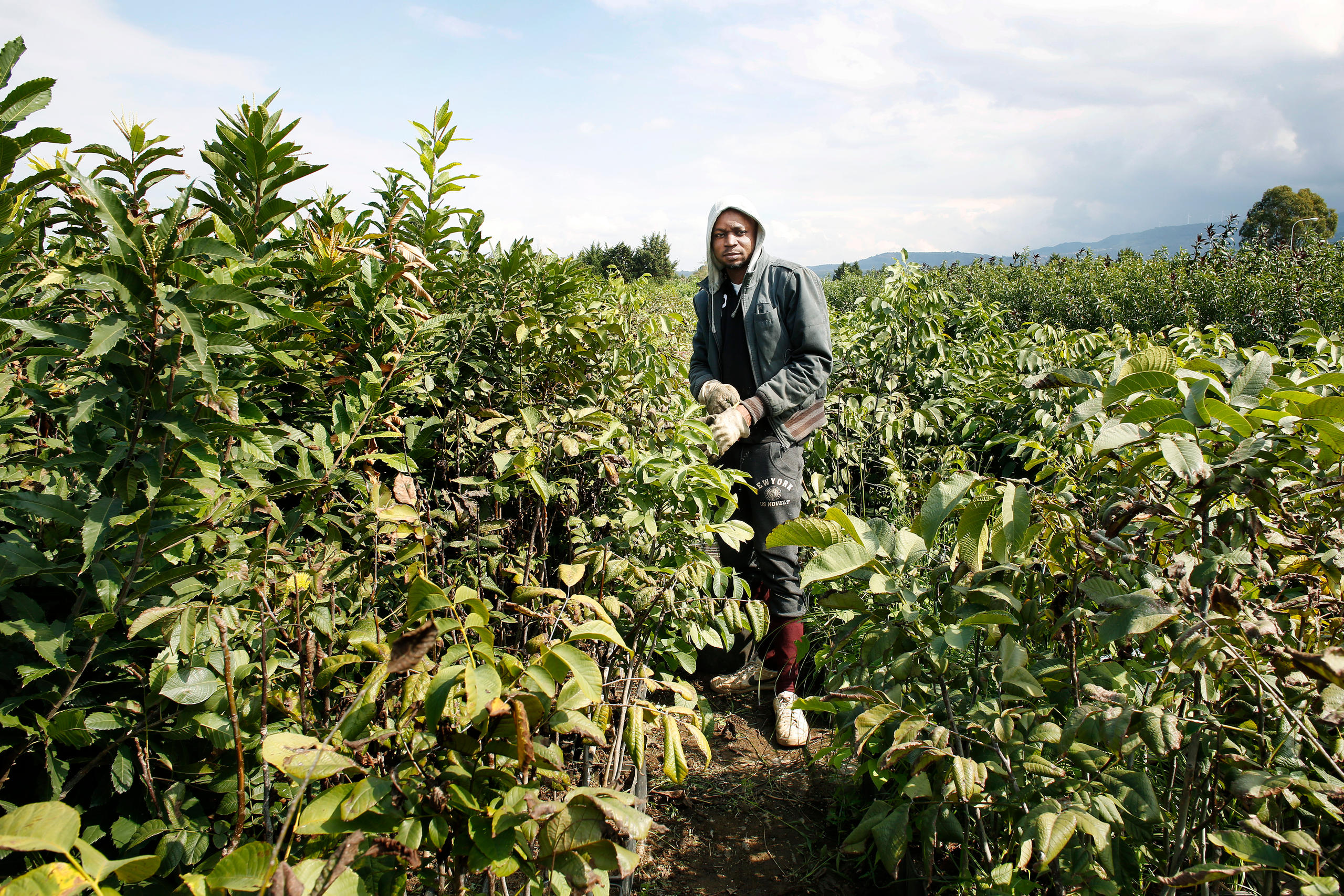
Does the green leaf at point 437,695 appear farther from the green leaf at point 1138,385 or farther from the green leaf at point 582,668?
the green leaf at point 1138,385

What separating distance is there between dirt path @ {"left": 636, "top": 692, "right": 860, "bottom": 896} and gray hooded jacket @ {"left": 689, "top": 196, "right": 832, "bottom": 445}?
1318 mm

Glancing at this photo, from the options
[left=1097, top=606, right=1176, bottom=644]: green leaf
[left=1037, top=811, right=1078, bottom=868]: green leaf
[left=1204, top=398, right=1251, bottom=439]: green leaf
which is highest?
[left=1204, top=398, right=1251, bottom=439]: green leaf

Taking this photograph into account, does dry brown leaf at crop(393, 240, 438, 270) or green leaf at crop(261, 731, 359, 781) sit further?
dry brown leaf at crop(393, 240, 438, 270)

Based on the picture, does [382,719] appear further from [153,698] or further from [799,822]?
[799,822]

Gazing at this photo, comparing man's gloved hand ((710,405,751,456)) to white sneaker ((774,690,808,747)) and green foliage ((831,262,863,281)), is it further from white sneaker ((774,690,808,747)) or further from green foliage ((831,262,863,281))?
green foliage ((831,262,863,281))

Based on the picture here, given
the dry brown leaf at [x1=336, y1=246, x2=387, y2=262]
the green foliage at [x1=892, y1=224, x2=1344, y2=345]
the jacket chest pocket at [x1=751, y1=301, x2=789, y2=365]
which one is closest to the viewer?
the dry brown leaf at [x1=336, y1=246, x2=387, y2=262]

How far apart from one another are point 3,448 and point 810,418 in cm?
269

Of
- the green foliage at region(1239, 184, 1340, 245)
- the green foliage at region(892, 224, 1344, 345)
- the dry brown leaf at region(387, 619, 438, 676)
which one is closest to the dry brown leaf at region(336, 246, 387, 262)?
the dry brown leaf at region(387, 619, 438, 676)

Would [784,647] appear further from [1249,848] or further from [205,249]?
[205,249]

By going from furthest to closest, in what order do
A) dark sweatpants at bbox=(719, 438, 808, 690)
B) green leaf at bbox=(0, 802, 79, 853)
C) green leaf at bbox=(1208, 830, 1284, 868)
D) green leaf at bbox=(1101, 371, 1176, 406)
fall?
dark sweatpants at bbox=(719, 438, 808, 690) < green leaf at bbox=(1101, 371, 1176, 406) < green leaf at bbox=(1208, 830, 1284, 868) < green leaf at bbox=(0, 802, 79, 853)

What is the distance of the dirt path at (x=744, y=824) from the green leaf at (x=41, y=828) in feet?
4.77

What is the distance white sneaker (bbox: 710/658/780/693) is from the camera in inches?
128

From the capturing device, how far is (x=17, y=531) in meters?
1.18

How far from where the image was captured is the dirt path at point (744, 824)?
2.14 m
